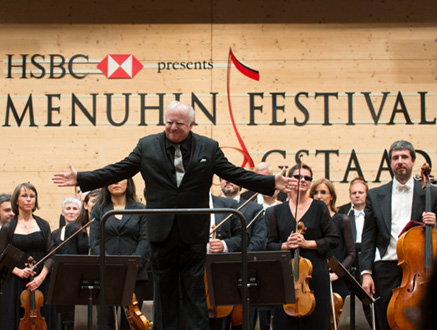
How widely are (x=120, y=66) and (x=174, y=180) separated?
5208mm

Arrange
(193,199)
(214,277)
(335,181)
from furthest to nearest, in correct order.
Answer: (335,181)
(214,277)
(193,199)

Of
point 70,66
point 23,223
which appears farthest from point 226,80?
point 23,223

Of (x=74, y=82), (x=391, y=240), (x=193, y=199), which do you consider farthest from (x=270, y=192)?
(x=74, y=82)

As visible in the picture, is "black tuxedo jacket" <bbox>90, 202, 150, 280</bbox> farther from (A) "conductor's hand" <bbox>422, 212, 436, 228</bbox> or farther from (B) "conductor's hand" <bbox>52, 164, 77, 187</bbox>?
(A) "conductor's hand" <bbox>422, 212, 436, 228</bbox>

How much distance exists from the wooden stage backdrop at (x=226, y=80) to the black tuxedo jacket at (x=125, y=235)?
3.16m

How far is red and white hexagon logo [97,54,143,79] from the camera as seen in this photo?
8516 mm

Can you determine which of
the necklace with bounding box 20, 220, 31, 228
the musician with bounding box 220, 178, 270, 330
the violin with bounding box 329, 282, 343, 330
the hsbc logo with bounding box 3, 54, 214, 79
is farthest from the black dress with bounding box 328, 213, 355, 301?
the hsbc logo with bounding box 3, 54, 214, 79

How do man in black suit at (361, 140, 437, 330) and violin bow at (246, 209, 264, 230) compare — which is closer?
man in black suit at (361, 140, 437, 330)

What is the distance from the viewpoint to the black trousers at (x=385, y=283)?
433cm

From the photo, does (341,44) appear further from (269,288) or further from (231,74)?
(269,288)

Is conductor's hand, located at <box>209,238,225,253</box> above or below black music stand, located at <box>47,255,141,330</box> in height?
above

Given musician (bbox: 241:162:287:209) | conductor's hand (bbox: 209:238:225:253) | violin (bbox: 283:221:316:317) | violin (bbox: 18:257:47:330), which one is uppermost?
musician (bbox: 241:162:287:209)

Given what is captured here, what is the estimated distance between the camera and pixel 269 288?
4281 millimetres

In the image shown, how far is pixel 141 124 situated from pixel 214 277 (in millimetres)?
4490
